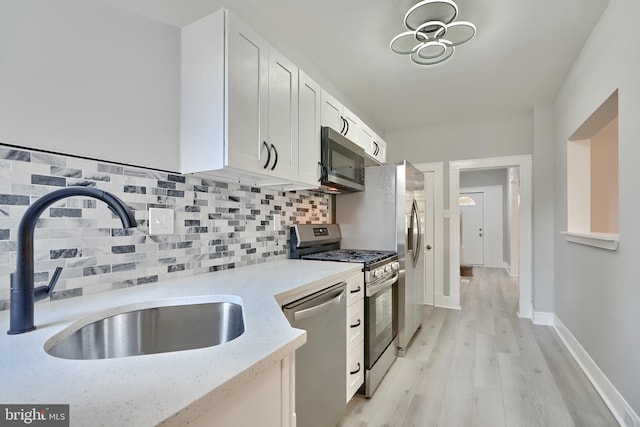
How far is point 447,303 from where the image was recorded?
13.3 feet

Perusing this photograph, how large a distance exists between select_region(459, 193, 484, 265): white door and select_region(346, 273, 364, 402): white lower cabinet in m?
6.58

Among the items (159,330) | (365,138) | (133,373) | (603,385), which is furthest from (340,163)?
(603,385)

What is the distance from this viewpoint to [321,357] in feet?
4.67

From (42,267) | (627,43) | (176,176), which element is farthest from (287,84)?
(627,43)

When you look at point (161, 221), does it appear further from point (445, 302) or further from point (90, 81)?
point (445, 302)

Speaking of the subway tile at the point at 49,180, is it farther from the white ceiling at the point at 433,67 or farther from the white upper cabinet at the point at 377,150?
the white upper cabinet at the point at 377,150

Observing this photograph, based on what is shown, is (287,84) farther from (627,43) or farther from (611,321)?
(611,321)

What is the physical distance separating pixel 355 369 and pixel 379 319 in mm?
443

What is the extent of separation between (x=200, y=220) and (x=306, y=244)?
0.93m

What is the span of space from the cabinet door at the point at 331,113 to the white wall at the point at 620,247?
1706 millimetres

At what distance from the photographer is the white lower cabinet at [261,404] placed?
0.54 m

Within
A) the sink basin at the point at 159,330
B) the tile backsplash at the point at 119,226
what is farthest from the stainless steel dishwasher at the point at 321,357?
the tile backsplash at the point at 119,226

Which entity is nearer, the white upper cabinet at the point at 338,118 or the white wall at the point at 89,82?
the white wall at the point at 89,82

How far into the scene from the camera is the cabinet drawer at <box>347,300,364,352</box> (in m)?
1.77
